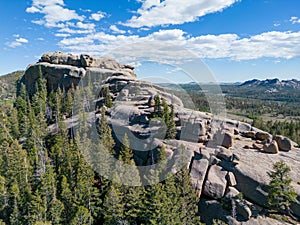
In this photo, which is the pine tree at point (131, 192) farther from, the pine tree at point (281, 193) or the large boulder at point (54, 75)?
the large boulder at point (54, 75)

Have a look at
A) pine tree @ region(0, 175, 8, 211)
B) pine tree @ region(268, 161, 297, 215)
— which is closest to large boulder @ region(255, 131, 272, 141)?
pine tree @ region(268, 161, 297, 215)

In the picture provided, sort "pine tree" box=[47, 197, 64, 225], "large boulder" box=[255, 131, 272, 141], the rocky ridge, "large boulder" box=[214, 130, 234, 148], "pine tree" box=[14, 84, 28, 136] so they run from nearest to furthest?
"pine tree" box=[47, 197, 64, 225], the rocky ridge, "large boulder" box=[214, 130, 234, 148], "large boulder" box=[255, 131, 272, 141], "pine tree" box=[14, 84, 28, 136]

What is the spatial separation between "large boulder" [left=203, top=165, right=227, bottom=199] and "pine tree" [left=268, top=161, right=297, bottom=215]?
295 inches

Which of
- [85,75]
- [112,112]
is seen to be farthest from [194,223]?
[85,75]

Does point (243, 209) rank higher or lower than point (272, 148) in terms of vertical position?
lower

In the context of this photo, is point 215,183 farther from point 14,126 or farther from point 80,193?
point 14,126

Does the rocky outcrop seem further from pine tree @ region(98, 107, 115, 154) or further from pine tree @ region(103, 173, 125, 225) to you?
pine tree @ region(103, 173, 125, 225)

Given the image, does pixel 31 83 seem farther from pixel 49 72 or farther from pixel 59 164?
pixel 59 164

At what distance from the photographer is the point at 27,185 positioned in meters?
42.9

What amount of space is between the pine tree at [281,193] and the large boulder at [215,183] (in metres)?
7.50

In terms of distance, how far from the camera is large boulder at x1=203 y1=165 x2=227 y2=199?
134 ft

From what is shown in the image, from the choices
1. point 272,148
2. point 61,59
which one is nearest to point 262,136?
point 272,148

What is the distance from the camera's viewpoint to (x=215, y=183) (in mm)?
41719

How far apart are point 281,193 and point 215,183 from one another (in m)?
10.3
